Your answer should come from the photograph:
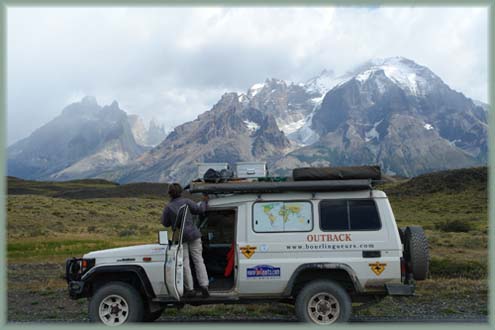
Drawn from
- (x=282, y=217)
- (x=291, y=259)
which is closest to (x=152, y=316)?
(x=291, y=259)

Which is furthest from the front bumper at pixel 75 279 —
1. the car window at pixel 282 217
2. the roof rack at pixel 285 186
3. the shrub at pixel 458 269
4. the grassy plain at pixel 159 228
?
the shrub at pixel 458 269

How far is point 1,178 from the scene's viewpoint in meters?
11.6

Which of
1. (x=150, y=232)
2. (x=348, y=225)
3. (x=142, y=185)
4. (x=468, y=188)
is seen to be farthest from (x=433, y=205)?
(x=142, y=185)

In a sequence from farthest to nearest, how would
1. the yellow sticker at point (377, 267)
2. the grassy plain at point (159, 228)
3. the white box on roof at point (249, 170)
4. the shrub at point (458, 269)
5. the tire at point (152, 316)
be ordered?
the shrub at point (458, 269) → the grassy plain at point (159, 228) → the white box on roof at point (249, 170) → the tire at point (152, 316) → the yellow sticker at point (377, 267)

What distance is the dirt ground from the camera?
35.6ft

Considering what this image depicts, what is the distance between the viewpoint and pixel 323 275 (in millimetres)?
9453

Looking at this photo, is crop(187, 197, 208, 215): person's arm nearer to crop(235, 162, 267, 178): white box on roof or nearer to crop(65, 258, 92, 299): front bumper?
crop(235, 162, 267, 178): white box on roof

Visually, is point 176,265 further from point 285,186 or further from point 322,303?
point 322,303

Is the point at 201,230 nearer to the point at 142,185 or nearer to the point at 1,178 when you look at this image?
the point at 1,178

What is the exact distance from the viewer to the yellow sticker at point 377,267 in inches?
361

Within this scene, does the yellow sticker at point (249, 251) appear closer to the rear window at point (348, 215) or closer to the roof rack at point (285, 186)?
the roof rack at point (285, 186)

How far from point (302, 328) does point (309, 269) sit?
1.06m

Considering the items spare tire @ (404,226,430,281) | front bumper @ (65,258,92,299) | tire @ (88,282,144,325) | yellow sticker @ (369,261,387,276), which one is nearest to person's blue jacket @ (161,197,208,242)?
tire @ (88,282,144,325)

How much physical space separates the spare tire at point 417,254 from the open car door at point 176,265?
4141 mm
